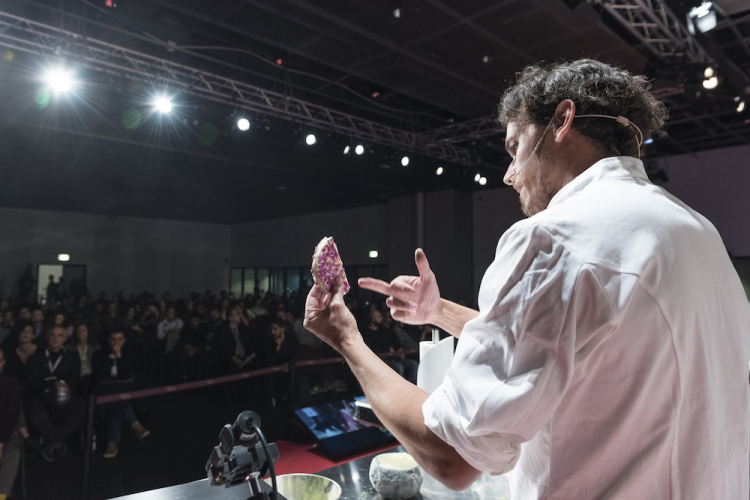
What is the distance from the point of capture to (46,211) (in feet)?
49.3

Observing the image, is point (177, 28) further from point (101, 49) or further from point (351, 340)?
point (351, 340)

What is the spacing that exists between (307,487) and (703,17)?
4664 mm

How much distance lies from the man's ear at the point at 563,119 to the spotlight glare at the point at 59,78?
546cm

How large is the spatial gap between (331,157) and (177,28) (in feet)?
10.9

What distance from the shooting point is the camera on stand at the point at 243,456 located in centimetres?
89

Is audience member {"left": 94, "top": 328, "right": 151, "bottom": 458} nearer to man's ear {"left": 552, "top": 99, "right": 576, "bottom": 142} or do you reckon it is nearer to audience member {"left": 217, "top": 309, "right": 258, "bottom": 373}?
audience member {"left": 217, "top": 309, "right": 258, "bottom": 373}

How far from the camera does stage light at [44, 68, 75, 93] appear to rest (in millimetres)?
4910

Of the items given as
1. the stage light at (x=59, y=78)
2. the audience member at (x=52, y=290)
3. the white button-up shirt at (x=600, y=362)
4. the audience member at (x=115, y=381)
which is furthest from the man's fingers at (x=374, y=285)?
the audience member at (x=52, y=290)

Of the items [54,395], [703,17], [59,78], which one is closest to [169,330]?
[54,395]

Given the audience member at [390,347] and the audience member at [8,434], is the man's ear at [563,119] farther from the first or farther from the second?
the audience member at [390,347]

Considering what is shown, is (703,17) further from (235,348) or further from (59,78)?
(235,348)

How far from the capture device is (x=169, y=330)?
8086 millimetres

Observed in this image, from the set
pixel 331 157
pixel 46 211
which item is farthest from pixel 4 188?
pixel 331 157

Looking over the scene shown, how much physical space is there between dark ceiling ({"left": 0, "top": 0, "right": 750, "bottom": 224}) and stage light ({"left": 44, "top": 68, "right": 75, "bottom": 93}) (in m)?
0.09
